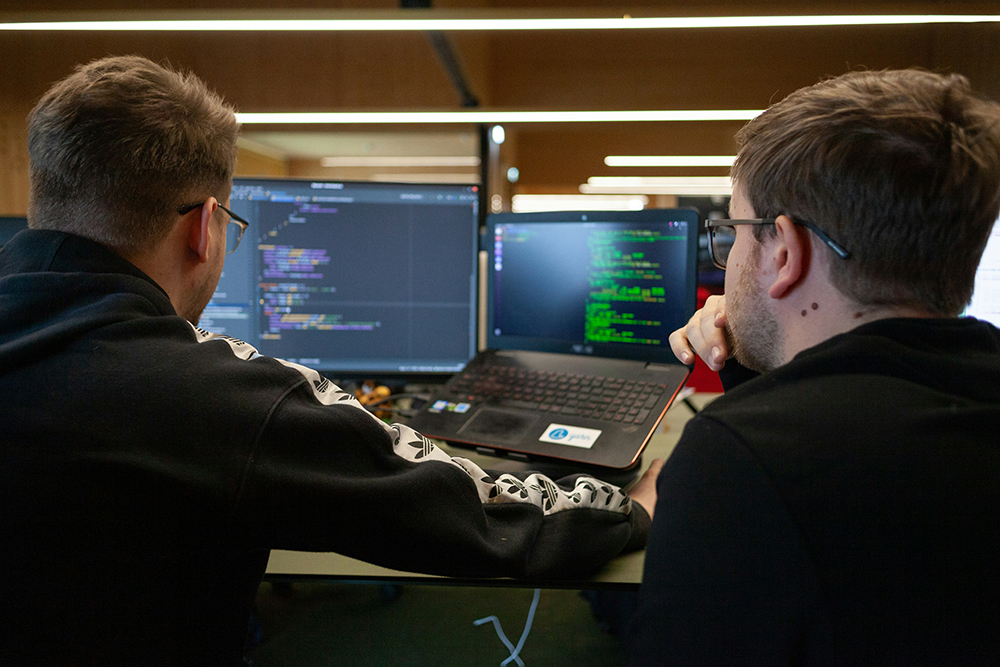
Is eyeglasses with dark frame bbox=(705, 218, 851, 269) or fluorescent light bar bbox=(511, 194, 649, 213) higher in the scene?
fluorescent light bar bbox=(511, 194, 649, 213)

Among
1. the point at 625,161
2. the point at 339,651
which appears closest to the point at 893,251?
the point at 339,651

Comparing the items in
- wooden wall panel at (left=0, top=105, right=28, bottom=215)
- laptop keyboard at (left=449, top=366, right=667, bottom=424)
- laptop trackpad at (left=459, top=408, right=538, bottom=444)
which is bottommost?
laptop trackpad at (left=459, top=408, right=538, bottom=444)

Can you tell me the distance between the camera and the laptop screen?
1.17 meters

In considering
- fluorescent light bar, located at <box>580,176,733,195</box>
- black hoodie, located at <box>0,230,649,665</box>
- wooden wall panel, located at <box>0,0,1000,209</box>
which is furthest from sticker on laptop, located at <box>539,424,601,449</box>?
fluorescent light bar, located at <box>580,176,733,195</box>

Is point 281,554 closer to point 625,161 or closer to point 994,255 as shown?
point 994,255

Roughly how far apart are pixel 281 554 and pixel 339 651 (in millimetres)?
579

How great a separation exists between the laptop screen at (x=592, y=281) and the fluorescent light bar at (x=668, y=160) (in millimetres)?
7295

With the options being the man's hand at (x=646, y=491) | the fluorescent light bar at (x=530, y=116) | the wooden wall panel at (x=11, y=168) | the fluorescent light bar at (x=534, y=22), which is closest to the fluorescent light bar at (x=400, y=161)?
the wooden wall panel at (x=11, y=168)

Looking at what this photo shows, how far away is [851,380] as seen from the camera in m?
0.52

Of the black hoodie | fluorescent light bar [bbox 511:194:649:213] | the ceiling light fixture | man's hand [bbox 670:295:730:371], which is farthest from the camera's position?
fluorescent light bar [bbox 511:194:649:213]

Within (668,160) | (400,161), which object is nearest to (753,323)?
(668,160)

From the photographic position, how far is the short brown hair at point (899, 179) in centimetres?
56

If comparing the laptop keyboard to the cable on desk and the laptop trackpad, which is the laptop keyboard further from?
the cable on desk

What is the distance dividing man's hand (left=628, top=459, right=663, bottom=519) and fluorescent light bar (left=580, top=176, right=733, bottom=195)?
8370mm
